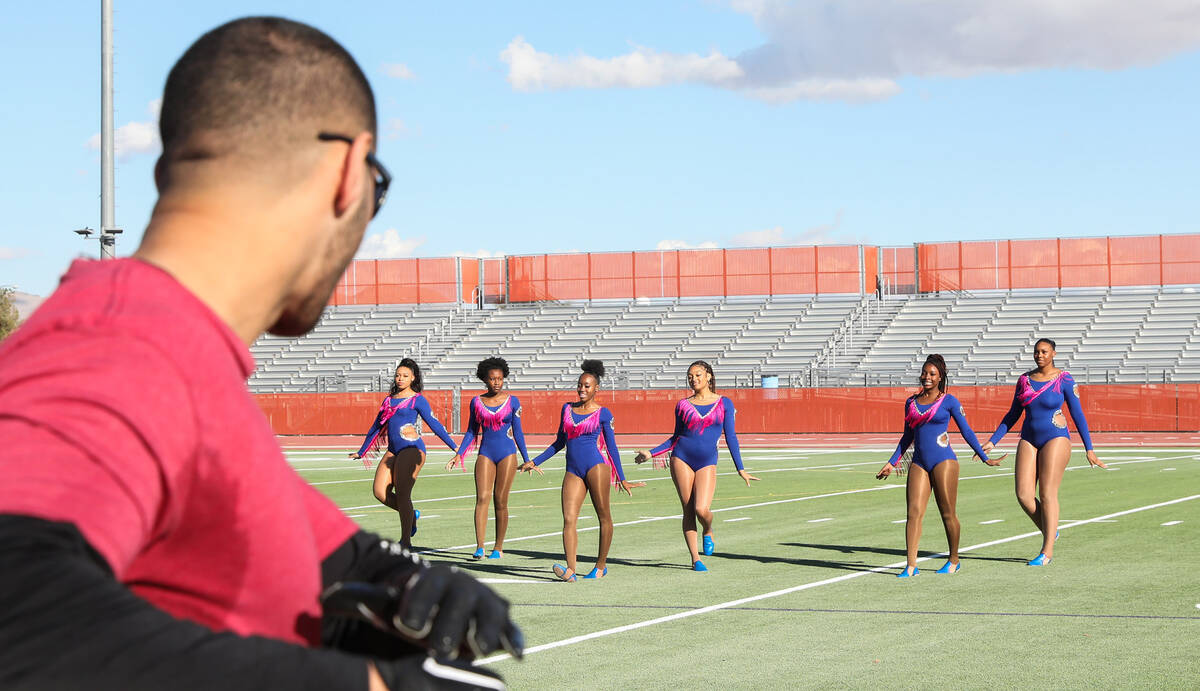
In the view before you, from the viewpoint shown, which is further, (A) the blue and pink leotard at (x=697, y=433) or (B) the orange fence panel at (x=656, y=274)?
(B) the orange fence panel at (x=656, y=274)

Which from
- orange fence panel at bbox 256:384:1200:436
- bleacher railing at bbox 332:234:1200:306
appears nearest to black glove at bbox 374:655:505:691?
orange fence panel at bbox 256:384:1200:436

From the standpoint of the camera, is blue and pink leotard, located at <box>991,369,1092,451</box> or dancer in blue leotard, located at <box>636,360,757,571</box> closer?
blue and pink leotard, located at <box>991,369,1092,451</box>

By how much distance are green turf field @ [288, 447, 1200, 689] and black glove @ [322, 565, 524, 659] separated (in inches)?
260

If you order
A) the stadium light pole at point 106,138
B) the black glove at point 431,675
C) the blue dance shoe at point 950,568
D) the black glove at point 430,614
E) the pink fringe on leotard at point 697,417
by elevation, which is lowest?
the blue dance shoe at point 950,568

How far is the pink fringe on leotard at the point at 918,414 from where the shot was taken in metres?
13.8

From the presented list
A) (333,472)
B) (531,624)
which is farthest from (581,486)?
(333,472)

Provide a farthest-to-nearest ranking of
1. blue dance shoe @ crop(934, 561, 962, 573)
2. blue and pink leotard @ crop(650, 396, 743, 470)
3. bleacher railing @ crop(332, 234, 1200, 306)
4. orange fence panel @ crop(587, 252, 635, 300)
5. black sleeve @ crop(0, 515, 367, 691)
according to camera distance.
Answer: orange fence panel @ crop(587, 252, 635, 300) → bleacher railing @ crop(332, 234, 1200, 306) → blue and pink leotard @ crop(650, 396, 743, 470) → blue dance shoe @ crop(934, 561, 962, 573) → black sleeve @ crop(0, 515, 367, 691)

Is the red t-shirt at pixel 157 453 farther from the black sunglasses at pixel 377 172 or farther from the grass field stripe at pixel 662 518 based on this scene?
the grass field stripe at pixel 662 518

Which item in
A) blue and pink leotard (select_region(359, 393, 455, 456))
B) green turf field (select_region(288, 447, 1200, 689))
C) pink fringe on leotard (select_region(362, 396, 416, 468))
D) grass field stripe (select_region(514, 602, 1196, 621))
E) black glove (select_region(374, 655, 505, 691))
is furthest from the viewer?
pink fringe on leotard (select_region(362, 396, 416, 468))

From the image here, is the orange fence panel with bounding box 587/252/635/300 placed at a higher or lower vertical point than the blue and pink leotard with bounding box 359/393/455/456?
higher

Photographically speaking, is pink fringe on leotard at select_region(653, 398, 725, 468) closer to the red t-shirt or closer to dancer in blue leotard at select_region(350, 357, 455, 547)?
dancer in blue leotard at select_region(350, 357, 455, 547)

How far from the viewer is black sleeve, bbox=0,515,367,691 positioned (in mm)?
1251

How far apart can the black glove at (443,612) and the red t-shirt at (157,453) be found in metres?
0.10

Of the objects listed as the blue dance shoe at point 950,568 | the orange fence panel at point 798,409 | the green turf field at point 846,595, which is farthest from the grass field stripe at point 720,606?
the orange fence panel at point 798,409
